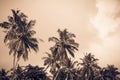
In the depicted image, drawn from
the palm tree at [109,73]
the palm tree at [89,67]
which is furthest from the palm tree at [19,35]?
the palm tree at [109,73]

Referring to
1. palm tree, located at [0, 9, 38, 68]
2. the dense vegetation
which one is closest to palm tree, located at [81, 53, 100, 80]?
the dense vegetation

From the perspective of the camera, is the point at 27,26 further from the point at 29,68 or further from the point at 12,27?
the point at 29,68

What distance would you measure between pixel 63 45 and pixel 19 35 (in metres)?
11.4

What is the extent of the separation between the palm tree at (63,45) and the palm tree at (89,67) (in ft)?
38.6

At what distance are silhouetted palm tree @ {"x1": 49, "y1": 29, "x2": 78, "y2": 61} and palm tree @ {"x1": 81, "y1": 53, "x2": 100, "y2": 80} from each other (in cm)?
1177

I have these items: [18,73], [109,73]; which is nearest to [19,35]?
[18,73]

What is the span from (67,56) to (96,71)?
16665mm

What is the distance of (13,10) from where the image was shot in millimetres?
60562

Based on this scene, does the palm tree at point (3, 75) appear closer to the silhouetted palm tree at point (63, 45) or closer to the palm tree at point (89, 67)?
the silhouetted palm tree at point (63, 45)

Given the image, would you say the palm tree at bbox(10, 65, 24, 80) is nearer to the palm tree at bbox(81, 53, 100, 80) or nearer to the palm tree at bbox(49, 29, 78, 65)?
the palm tree at bbox(49, 29, 78, 65)

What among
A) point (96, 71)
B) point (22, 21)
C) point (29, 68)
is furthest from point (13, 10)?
point (96, 71)

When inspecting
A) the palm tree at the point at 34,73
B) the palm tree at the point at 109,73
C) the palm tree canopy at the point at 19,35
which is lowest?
the palm tree at the point at 34,73

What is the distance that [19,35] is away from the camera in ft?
191

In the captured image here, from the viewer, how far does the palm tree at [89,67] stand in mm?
75438
